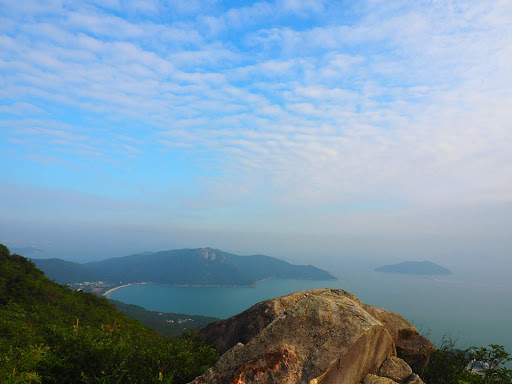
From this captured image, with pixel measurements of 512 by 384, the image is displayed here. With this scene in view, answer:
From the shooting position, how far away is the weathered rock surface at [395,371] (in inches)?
261

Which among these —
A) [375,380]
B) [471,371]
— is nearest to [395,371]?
[375,380]

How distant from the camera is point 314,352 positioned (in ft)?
18.7

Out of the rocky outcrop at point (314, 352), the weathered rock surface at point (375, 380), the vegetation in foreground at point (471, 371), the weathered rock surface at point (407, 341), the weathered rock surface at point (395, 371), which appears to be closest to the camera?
the rocky outcrop at point (314, 352)

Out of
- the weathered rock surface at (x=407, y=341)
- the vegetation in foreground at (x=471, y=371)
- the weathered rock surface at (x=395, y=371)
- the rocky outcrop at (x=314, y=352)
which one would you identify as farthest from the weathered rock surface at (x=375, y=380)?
the weathered rock surface at (x=407, y=341)

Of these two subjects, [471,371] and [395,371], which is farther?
[471,371]

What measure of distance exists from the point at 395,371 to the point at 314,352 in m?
2.57

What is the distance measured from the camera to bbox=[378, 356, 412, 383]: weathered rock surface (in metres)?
6.63

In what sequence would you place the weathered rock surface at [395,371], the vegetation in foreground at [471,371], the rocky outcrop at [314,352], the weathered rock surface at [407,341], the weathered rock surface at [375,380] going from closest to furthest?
the rocky outcrop at [314,352] < the weathered rock surface at [375,380] < the weathered rock surface at [395,371] < the vegetation in foreground at [471,371] < the weathered rock surface at [407,341]

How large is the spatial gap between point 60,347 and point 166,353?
3.07 metres

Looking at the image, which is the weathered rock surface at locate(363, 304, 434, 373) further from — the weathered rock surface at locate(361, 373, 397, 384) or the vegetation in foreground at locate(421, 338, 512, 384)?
the weathered rock surface at locate(361, 373, 397, 384)

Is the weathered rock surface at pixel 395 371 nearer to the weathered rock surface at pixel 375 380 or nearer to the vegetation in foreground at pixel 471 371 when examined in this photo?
the weathered rock surface at pixel 375 380

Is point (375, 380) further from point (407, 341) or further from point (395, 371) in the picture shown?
point (407, 341)

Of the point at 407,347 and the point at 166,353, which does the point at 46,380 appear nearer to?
the point at 166,353

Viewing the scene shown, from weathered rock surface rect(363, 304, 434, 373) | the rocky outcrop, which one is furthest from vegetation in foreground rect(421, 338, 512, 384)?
the rocky outcrop
